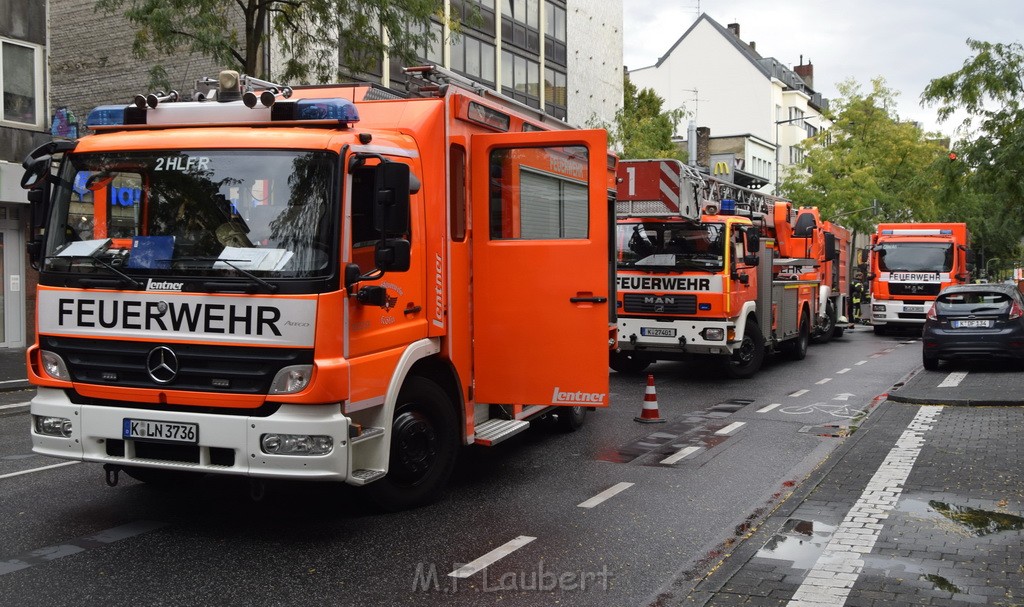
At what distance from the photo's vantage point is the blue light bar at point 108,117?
6555 mm

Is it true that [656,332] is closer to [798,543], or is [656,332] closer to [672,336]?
[672,336]

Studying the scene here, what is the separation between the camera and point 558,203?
7.86 meters

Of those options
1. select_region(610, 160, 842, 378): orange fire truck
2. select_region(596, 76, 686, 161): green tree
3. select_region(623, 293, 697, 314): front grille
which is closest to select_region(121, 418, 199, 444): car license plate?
select_region(610, 160, 842, 378): orange fire truck

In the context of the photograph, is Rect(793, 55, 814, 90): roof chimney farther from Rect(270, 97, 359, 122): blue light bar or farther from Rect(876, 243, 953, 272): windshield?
Rect(270, 97, 359, 122): blue light bar

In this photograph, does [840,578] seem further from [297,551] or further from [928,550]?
[297,551]

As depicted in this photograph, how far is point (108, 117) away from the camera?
6586 millimetres

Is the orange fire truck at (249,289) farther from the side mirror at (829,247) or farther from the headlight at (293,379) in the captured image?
the side mirror at (829,247)

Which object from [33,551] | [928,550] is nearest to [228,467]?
[33,551]

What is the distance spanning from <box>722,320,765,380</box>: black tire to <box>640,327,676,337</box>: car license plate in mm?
1220

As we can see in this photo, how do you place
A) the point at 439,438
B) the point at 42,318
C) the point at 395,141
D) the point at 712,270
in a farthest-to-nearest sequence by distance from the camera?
the point at 712,270 → the point at 439,438 → the point at 395,141 → the point at 42,318

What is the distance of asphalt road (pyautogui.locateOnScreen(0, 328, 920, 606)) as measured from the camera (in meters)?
5.20

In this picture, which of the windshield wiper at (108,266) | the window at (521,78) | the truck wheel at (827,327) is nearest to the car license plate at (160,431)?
the windshield wiper at (108,266)

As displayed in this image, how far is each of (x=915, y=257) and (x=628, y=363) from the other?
13.8m

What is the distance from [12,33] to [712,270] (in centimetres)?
1509
